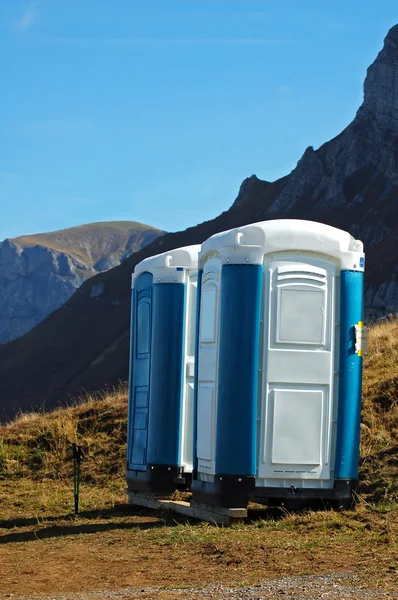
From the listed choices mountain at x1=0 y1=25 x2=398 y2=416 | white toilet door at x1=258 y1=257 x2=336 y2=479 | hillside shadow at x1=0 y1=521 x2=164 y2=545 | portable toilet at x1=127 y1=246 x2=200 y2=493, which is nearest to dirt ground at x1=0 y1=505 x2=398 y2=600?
hillside shadow at x1=0 y1=521 x2=164 y2=545

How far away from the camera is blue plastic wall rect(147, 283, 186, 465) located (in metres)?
12.3

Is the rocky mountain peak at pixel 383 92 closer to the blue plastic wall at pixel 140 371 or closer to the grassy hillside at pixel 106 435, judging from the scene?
the grassy hillside at pixel 106 435

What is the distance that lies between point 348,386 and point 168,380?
294cm

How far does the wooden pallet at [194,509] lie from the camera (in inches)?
390

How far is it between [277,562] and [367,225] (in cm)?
10834

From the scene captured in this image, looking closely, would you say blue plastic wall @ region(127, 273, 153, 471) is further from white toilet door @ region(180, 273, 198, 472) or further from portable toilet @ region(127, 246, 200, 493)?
white toilet door @ region(180, 273, 198, 472)

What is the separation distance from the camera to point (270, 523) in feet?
32.1

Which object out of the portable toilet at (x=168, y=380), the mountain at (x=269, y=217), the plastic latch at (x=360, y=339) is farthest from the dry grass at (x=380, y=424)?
the mountain at (x=269, y=217)

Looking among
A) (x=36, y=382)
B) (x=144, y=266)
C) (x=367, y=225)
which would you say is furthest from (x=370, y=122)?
(x=144, y=266)

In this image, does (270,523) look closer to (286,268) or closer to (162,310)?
(286,268)

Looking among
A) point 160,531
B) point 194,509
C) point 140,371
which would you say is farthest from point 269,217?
point 160,531

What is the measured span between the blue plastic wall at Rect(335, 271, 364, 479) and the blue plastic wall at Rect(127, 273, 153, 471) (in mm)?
3236

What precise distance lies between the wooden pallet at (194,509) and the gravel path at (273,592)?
2.99 metres

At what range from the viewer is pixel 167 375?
12.4 metres
